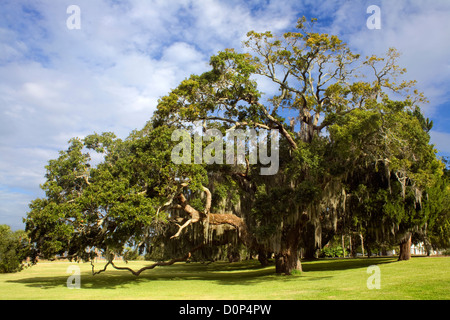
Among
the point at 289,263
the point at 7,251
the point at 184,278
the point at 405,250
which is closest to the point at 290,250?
the point at 289,263

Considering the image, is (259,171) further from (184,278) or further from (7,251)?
(7,251)

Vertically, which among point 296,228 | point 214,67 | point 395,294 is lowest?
point 395,294

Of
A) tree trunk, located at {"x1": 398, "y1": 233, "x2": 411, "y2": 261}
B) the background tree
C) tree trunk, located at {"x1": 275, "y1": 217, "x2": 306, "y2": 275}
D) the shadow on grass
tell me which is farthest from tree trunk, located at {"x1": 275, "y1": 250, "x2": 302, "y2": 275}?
the background tree

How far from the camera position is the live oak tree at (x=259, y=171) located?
13773 millimetres

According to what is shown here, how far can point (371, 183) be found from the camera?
59.7 feet

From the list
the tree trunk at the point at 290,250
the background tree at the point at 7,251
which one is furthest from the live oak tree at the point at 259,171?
the background tree at the point at 7,251

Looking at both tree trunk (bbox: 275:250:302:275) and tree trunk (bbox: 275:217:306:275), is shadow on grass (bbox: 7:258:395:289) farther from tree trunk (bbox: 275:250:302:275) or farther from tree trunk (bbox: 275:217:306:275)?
tree trunk (bbox: 275:217:306:275)

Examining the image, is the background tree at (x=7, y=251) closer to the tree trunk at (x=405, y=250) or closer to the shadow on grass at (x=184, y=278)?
the shadow on grass at (x=184, y=278)

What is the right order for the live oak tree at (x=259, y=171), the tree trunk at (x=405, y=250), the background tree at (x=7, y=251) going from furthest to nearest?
the background tree at (x=7, y=251), the tree trunk at (x=405, y=250), the live oak tree at (x=259, y=171)

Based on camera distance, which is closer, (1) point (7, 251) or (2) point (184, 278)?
(2) point (184, 278)

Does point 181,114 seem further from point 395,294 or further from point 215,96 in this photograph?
point 395,294

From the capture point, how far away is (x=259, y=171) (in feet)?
62.4

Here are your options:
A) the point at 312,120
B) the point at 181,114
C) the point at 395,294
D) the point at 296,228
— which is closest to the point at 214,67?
the point at 181,114
